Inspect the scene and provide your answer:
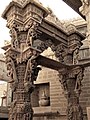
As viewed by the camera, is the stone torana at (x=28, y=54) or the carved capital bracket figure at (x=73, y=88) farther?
the carved capital bracket figure at (x=73, y=88)

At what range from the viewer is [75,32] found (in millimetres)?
7688

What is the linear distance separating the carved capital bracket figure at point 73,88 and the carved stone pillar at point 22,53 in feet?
6.12

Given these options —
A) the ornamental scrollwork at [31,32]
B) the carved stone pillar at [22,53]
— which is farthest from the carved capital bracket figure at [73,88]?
the ornamental scrollwork at [31,32]

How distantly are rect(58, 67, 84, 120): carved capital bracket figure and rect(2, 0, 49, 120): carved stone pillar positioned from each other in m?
1.87

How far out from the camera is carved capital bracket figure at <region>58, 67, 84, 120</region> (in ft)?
23.1

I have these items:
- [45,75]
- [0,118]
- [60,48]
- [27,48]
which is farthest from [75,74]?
[0,118]

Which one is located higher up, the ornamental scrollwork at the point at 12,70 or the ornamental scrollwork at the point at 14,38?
the ornamental scrollwork at the point at 14,38

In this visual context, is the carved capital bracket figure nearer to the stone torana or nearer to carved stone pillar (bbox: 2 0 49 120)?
the stone torana

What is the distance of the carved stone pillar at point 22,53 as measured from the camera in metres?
5.64

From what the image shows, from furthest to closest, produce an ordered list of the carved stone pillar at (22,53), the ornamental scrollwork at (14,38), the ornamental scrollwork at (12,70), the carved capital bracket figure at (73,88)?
the carved capital bracket figure at (73,88) → the ornamental scrollwork at (14,38) → the ornamental scrollwork at (12,70) → the carved stone pillar at (22,53)

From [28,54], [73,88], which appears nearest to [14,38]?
[28,54]

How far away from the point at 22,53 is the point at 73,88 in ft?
8.22

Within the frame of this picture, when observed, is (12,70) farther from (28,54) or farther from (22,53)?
(28,54)

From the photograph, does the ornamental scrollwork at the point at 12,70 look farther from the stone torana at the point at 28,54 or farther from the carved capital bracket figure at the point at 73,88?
the carved capital bracket figure at the point at 73,88
